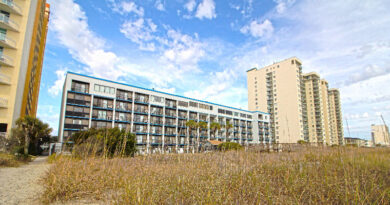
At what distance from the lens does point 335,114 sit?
324ft

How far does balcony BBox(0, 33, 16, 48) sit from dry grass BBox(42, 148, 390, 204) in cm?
2603

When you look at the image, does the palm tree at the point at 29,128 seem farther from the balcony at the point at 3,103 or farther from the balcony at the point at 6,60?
the balcony at the point at 6,60

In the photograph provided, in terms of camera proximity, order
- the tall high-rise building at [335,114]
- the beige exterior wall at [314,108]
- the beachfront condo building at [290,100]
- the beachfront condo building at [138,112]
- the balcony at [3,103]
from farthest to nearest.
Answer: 1. the tall high-rise building at [335,114]
2. the beige exterior wall at [314,108]
3. the beachfront condo building at [290,100]
4. the beachfront condo building at [138,112]
5. the balcony at [3,103]

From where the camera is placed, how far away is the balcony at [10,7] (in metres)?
23.8

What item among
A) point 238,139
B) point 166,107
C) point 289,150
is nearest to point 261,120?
point 238,139

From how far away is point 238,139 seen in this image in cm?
6316

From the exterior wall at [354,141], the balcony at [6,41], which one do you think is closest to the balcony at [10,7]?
the balcony at [6,41]

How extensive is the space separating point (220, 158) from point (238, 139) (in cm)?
5893

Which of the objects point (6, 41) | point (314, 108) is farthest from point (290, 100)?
point (6, 41)

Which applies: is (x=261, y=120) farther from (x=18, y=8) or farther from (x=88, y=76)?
(x=18, y=8)

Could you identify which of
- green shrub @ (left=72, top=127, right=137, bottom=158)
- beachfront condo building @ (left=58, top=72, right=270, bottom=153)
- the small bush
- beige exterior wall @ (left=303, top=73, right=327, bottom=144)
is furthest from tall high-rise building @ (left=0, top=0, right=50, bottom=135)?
beige exterior wall @ (left=303, top=73, right=327, bottom=144)

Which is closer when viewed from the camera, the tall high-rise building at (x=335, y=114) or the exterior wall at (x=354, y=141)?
the exterior wall at (x=354, y=141)

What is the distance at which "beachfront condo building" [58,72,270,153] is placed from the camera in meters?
34.2

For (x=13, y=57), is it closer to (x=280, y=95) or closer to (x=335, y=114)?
(x=280, y=95)
